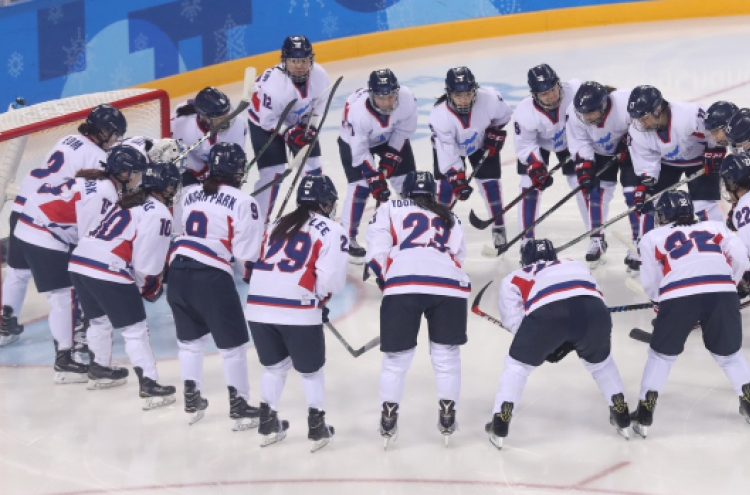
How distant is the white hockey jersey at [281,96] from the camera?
20.9 ft

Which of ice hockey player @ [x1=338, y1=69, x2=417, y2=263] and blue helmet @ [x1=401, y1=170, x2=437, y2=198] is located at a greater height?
ice hockey player @ [x1=338, y1=69, x2=417, y2=263]

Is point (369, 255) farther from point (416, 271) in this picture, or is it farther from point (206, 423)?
point (206, 423)

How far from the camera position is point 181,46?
9.46 m

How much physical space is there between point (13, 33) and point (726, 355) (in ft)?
19.5

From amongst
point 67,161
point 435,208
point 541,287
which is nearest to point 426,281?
point 435,208

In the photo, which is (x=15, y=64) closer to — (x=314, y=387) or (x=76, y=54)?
(x=76, y=54)

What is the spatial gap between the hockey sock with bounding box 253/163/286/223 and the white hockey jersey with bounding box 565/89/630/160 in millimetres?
1715

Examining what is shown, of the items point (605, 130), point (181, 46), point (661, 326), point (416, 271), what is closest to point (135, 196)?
point (416, 271)

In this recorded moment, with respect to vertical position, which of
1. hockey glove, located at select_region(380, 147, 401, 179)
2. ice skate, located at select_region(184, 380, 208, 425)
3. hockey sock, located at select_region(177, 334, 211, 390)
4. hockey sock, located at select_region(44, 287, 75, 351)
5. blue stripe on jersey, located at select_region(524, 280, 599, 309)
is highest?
hockey glove, located at select_region(380, 147, 401, 179)

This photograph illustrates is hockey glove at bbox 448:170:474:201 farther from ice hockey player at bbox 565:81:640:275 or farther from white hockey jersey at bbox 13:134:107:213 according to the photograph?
white hockey jersey at bbox 13:134:107:213

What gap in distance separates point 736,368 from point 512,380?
85 centimetres

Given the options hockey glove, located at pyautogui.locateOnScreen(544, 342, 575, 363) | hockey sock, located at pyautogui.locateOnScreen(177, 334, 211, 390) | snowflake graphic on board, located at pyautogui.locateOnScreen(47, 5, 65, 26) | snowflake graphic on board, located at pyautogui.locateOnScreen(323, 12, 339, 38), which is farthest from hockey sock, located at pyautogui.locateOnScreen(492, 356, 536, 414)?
snowflake graphic on board, located at pyautogui.locateOnScreen(323, 12, 339, 38)

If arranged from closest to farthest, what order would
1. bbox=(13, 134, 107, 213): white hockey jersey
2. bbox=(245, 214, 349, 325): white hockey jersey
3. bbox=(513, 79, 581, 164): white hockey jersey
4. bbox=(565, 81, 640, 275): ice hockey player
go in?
bbox=(245, 214, 349, 325): white hockey jersey → bbox=(13, 134, 107, 213): white hockey jersey → bbox=(565, 81, 640, 275): ice hockey player → bbox=(513, 79, 581, 164): white hockey jersey

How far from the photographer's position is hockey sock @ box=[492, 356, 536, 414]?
414 centimetres
